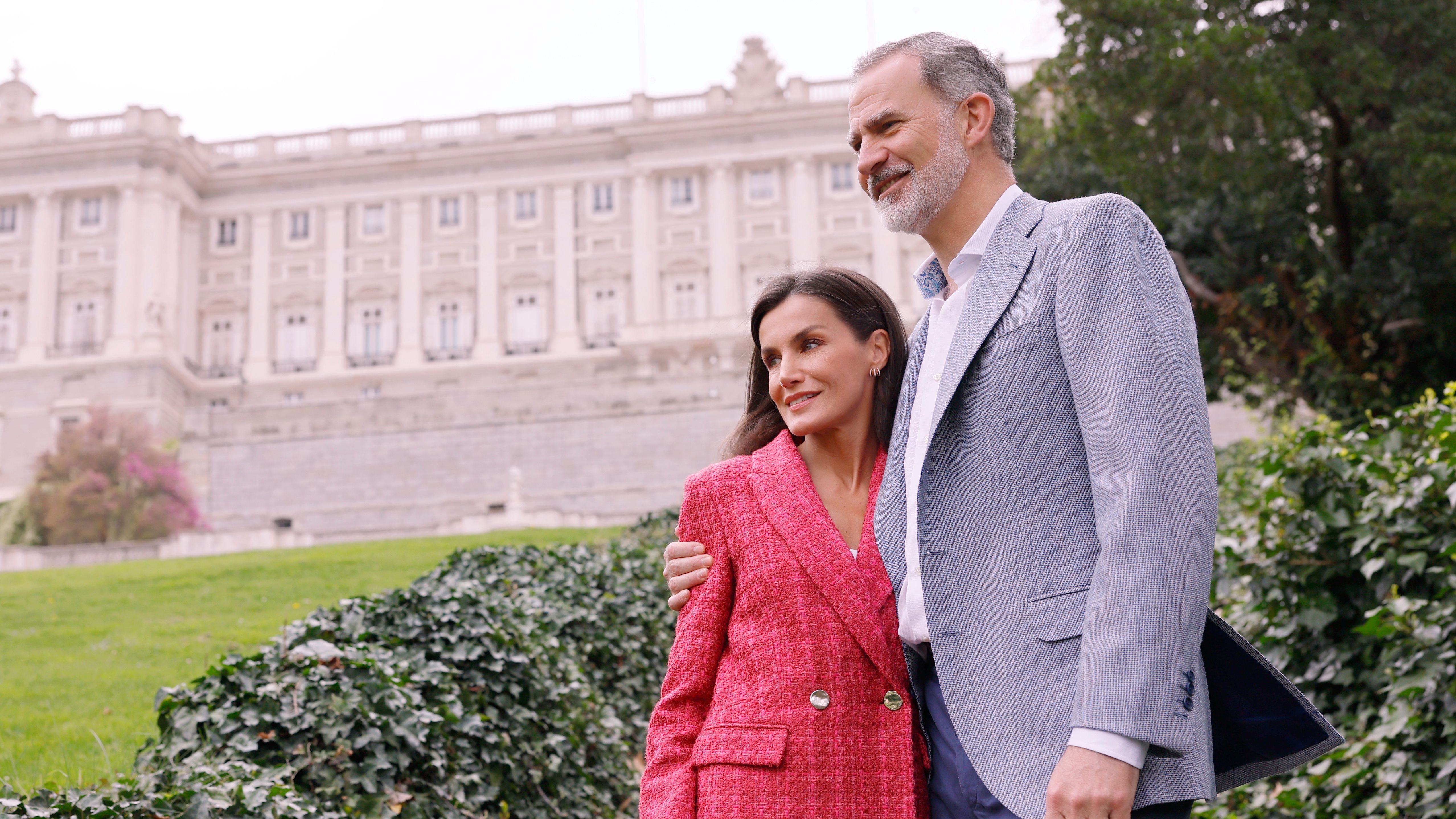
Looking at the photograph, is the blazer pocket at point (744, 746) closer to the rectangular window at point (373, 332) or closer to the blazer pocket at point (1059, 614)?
the blazer pocket at point (1059, 614)

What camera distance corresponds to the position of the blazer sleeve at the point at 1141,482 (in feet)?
5.66

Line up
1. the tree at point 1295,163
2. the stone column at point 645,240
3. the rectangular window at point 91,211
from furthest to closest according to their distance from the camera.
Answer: the stone column at point 645,240
the rectangular window at point 91,211
the tree at point 1295,163

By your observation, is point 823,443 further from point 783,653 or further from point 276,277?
point 276,277

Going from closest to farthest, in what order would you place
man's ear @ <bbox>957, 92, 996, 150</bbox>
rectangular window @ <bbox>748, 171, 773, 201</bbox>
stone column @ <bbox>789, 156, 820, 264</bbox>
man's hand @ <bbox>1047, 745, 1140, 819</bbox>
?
man's hand @ <bbox>1047, 745, 1140, 819</bbox>, man's ear @ <bbox>957, 92, 996, 150</bbox>, stone column @ <bbox>789, 156, 820, 264</bbox>, rectangular window @ <bbox>748, 171, 773, 201</bbox>

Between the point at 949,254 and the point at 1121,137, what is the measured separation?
36.8 feet

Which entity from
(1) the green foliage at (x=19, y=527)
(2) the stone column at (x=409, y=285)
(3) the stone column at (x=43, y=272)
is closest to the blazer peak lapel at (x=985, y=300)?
(1) the green foliage at (x=19, y=527)

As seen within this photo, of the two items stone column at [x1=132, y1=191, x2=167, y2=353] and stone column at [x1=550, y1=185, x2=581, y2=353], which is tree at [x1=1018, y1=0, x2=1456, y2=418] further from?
stone column at [x1=132, y1=191, x2=167, y2=353]

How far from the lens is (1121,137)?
1273 cm

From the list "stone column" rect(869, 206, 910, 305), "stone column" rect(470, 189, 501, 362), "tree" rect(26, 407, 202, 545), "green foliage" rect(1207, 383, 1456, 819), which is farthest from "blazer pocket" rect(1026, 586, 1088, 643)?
"stone column" rect(470, 189, 501, 362)

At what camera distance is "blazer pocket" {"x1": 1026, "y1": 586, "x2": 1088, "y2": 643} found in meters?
1.87

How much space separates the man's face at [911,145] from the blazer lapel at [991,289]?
0.43ft

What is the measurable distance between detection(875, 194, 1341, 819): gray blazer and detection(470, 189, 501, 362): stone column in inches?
1854

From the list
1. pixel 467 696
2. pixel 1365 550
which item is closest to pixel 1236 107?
pixel 1365 550

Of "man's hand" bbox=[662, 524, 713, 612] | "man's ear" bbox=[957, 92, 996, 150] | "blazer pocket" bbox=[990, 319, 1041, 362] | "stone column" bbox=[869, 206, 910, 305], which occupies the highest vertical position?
"stone column" bbox=[869, 206, 910, 305]
